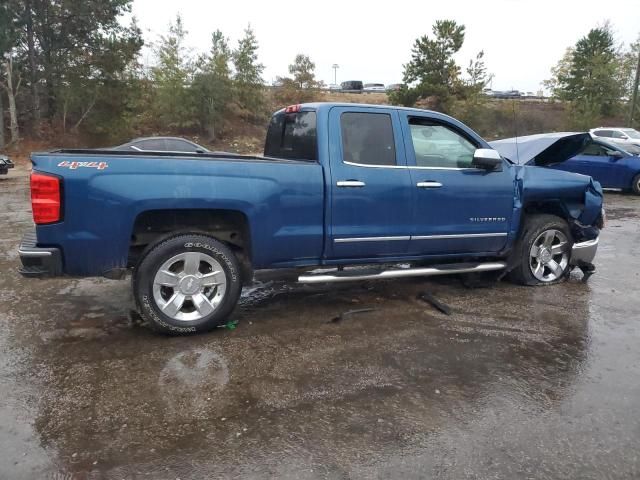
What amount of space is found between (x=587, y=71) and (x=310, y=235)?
147 ft

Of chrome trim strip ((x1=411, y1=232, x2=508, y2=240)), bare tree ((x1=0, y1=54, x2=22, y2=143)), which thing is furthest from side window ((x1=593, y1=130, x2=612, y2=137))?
bare tree ((x1=0, y1=54, x2=22, y2=143))

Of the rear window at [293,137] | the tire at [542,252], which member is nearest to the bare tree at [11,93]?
the rear window at [293,137]

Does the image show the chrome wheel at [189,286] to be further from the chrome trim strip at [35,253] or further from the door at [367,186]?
the door at [367,186]

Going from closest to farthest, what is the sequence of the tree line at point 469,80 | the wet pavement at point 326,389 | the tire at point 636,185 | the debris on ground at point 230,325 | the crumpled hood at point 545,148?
the wet pavement at point 326,389 → the debris on ground at point 230,325 → the crumpled hood at point 545,148 → the tire at point 636,185 → the tree line at point 469,80

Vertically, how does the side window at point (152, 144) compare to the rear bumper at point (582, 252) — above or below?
above

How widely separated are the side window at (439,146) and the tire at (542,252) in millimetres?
1138

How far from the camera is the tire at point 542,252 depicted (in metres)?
5.62

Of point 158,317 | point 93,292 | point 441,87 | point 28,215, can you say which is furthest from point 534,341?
point 441,87

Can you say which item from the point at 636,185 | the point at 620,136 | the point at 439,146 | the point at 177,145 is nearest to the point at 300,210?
the point at 439,146

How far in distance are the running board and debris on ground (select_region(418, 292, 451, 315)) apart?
0.32m

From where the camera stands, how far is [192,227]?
4.34 m

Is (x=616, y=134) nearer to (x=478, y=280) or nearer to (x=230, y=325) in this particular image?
(x=478, y=280)

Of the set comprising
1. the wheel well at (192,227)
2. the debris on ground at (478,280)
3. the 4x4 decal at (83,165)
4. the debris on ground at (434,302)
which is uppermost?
the 4x4 decal at (83,165)

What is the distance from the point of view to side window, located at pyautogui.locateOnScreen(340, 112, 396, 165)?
4684 millimetres
